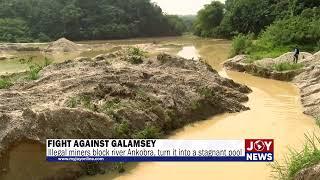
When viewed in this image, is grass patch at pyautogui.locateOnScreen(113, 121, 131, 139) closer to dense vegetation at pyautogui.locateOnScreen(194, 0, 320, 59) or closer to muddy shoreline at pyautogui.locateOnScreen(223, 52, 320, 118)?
muddy shoreline at pyautogui.locateOnScreen(223, 52, 320, 118)

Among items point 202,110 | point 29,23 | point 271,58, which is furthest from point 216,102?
point 29,23

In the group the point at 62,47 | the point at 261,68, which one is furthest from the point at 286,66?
the point at 62,47

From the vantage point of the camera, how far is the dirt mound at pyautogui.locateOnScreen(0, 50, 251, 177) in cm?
992

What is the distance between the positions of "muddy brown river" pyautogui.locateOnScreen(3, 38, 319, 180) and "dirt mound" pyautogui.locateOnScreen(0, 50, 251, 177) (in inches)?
16.5

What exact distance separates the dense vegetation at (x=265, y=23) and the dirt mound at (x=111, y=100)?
38.6ft

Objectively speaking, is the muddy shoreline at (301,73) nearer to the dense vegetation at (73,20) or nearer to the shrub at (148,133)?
the shrub at (148,133)

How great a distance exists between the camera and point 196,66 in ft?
65.0

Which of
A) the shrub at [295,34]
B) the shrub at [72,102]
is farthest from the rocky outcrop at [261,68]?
the shrub at [72,102]

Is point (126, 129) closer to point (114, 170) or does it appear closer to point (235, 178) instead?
point (114, 170)

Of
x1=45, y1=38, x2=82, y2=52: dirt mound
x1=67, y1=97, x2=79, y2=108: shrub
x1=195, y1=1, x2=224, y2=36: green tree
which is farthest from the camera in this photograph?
x1=195, y1=1, x2=224, y2=36: green tree

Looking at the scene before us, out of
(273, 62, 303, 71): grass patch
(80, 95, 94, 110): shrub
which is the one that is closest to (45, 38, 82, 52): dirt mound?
(273, 62, 303, 71): grass patch

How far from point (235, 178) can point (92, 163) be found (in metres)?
2.95
